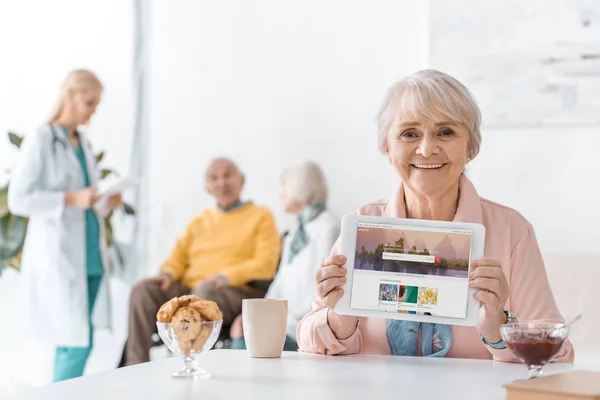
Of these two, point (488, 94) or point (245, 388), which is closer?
point (245, 388)

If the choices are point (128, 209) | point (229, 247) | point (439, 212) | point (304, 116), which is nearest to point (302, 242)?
point (229, 247)

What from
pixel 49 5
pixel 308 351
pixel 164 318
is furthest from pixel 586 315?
pixel 49 5

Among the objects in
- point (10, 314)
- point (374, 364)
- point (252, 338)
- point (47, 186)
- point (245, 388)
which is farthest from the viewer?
point (10, 314)

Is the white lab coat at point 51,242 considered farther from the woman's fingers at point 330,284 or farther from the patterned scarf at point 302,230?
the woman's fingers at point 330,284

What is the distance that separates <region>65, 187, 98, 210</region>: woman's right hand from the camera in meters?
3.71

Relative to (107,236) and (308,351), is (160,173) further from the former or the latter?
(308,351)

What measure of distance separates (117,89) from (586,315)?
9.28 ft

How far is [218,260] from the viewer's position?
412 centimetres

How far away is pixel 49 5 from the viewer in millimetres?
4453

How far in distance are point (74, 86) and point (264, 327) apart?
102 inches

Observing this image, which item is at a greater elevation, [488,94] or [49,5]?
[49,5]

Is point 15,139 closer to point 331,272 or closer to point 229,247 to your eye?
point 229,247

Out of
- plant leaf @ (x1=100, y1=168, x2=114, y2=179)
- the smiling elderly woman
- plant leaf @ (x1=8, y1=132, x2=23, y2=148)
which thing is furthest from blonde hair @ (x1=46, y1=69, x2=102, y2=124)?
the smiling elderly woman

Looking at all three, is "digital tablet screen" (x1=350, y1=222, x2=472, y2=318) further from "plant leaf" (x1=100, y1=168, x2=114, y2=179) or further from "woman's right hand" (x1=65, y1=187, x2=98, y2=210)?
"plant leaf" (x1=100, y1=168, x2=114, y2=179)
